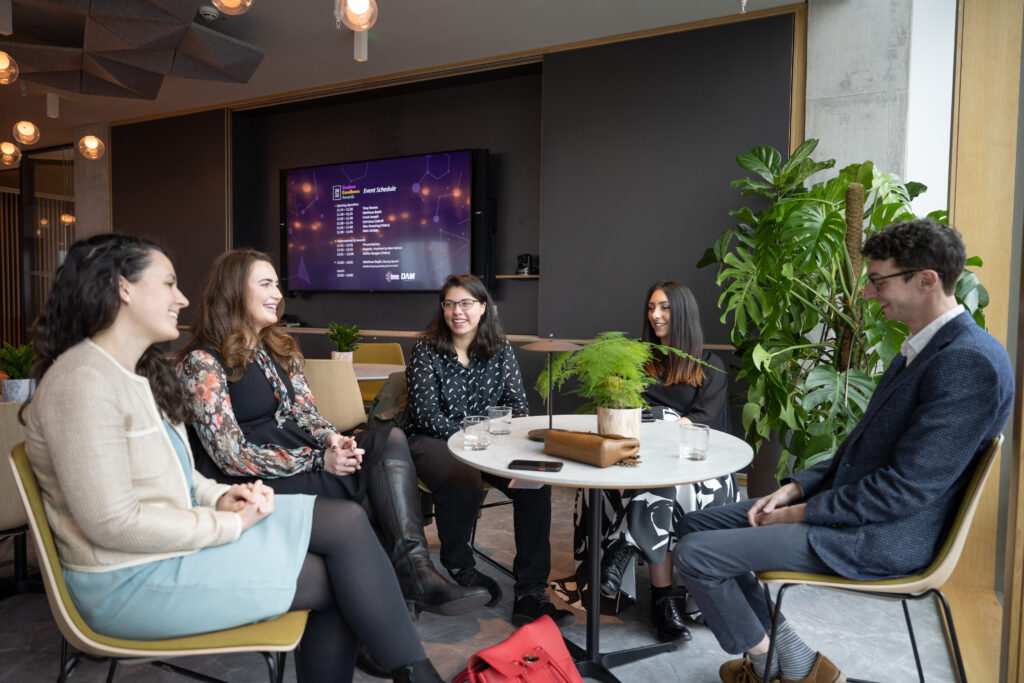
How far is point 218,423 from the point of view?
1.89 m

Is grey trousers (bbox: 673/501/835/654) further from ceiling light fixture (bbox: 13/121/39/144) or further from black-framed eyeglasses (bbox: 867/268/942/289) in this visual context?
ceiling light fixture (bbox: 13/121/39/144)

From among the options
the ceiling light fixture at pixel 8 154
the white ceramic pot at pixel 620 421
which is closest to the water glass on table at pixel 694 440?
the white ceramic pot at pixel 620 421

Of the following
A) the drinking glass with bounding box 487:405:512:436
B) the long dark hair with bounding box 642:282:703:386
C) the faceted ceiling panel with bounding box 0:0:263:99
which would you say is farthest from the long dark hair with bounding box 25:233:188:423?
the faceted ceiling panel with bounding box 0:0:263:99

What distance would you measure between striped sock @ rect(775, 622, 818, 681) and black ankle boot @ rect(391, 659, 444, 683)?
99 centimetres

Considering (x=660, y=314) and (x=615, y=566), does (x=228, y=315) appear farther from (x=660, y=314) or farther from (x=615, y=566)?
(x=660, y=314)

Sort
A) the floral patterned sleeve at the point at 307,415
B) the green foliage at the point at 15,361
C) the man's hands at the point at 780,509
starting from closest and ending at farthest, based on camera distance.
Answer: the man's hands at the point at 780,509, the floral patterned sleeve at the point at 307,415, the green foliage at the point at 15,361

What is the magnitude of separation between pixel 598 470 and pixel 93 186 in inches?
307

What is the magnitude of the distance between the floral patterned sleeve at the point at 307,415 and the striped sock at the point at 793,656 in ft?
5.08

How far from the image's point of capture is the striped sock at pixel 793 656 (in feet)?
5.88

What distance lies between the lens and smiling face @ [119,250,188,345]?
136 cm

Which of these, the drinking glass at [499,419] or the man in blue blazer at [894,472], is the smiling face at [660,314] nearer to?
the drinking glass at [499,419]

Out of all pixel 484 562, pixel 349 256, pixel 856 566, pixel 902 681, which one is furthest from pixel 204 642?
pixel 349 256

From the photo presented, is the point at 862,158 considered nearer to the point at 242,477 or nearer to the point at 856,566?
the point at 856,566

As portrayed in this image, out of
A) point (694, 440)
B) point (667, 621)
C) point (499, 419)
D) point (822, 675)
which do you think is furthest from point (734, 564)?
point (499, 419)
